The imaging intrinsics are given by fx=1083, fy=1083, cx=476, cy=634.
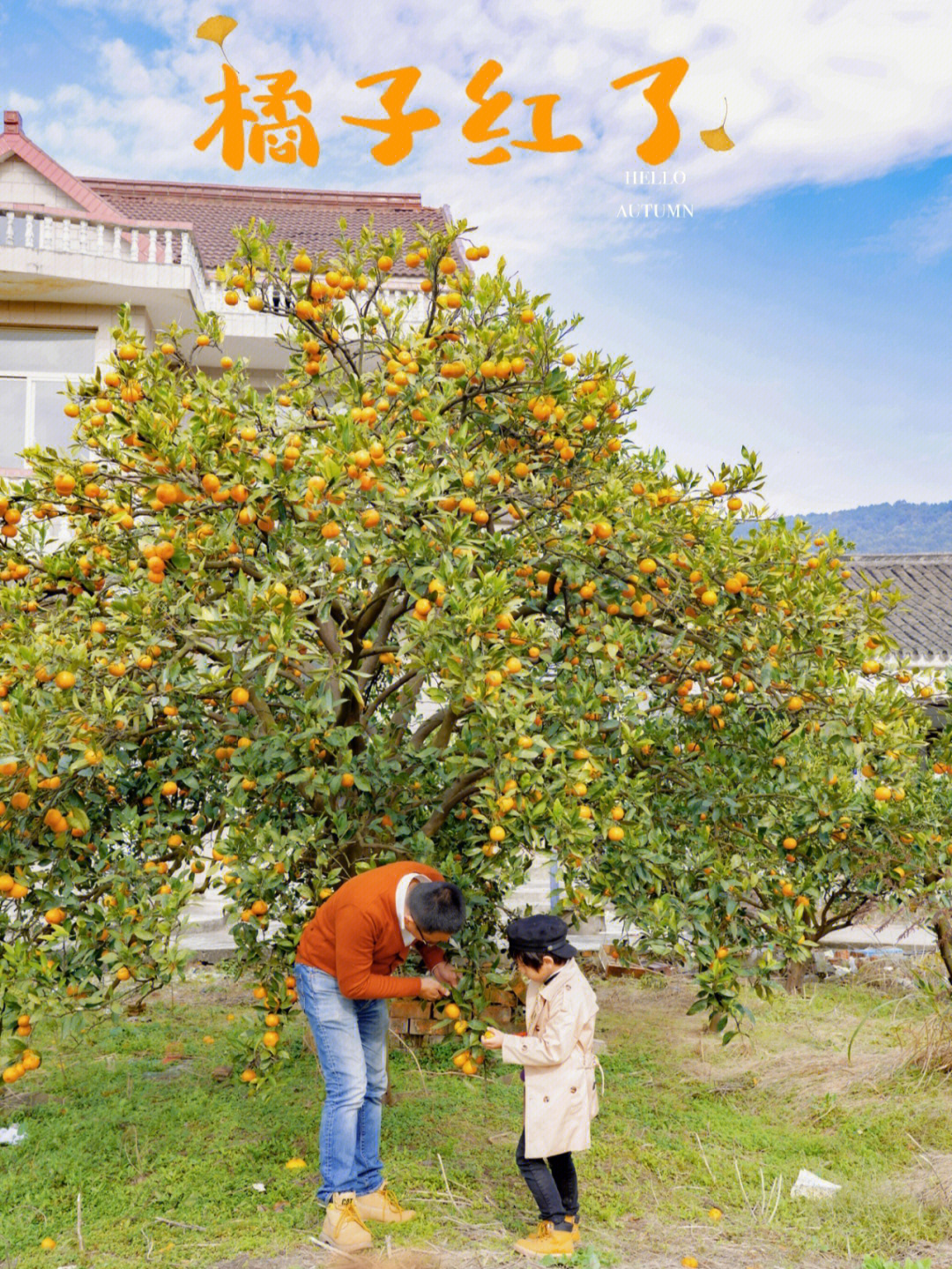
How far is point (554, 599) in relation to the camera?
4629mm

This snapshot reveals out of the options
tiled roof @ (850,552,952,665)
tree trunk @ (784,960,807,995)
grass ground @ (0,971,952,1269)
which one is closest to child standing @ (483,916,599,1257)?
grass ground @ (0,971,952,1269)

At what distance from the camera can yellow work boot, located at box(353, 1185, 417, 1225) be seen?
161 inches

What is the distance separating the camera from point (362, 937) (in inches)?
152

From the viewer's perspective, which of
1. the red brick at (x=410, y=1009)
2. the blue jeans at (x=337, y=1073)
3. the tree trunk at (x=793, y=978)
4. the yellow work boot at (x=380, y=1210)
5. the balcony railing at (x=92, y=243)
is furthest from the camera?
the balcony railing at (x=92, y=243)

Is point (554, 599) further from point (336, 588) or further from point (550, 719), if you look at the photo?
point (336, 588)

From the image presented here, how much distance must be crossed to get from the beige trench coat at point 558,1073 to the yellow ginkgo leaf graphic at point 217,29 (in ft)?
16.6

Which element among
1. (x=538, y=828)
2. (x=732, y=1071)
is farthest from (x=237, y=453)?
(x=732, y=1071)

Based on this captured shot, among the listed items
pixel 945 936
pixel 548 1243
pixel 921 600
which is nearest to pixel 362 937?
pixel 548 1243

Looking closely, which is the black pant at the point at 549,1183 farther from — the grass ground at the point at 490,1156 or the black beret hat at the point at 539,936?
the black beret hat at the point at 539,936

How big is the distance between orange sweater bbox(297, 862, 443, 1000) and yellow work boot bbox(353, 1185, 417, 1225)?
0.83 meters

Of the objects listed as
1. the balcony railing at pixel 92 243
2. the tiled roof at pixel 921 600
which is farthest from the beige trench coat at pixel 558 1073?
the tiled roof at pixel 921 600

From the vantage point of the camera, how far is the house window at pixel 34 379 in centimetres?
1266

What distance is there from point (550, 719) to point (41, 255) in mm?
10600

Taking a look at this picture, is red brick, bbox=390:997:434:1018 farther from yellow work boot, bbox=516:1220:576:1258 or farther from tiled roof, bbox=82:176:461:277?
tiled roof, bbox=82:176:461:277
